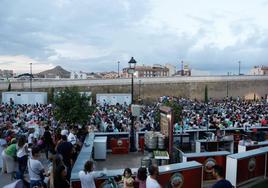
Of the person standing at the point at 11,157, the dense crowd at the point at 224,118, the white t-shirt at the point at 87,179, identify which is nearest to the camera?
the white t-shirt at the point at 87,179

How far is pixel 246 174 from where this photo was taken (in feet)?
37.8

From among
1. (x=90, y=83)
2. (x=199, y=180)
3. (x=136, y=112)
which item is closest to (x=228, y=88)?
(x=90, y=83)

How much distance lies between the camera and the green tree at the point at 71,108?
1773 centimetres

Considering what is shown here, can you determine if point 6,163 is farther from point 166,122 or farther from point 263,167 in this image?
point 263,167

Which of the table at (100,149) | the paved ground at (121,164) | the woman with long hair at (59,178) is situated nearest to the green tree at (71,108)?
the paved ground at (121,164)

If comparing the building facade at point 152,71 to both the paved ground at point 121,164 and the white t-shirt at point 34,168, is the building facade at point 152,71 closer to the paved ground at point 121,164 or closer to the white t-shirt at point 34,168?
the paved ground at point 121,164

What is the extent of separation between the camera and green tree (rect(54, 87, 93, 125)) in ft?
58.2

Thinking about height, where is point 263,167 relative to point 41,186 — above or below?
below

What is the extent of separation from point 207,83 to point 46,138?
71.2m

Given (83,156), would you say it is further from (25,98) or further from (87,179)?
(25,98)

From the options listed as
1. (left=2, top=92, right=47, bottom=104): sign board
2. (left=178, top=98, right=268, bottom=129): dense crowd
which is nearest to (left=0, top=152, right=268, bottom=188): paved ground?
(left=178, top=98, right=268, bottom=129): dense crowd

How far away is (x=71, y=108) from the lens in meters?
17.7

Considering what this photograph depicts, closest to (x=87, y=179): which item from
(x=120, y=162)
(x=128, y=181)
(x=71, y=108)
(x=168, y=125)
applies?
(x=128, y=181)

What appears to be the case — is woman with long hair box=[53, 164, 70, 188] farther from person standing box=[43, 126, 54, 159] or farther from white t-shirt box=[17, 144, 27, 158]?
person standing box=[43, 126, 54, 159]
